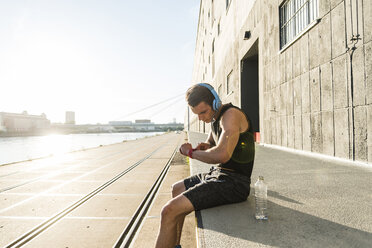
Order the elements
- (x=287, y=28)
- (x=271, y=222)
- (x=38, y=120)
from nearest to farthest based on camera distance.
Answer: (x=271, y=222)
(x=287, y=28)
(x=38, y=120)

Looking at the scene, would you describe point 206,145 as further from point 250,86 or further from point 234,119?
point 250,86

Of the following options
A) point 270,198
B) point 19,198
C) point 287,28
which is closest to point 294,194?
point 270,198

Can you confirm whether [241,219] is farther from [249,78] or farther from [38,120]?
Result: [38,120]

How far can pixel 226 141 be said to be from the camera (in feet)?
6.20

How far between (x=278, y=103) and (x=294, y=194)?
5.98 m

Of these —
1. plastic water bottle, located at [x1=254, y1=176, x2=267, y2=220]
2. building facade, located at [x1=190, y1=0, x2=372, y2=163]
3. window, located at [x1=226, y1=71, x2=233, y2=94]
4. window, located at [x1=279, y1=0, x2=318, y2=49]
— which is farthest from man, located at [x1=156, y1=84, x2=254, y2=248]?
window, located at [x1=226, y1=71, x2=233, y2=94]

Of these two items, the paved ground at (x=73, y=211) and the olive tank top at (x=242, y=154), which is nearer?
the olive tank top at (x=242, y=154)

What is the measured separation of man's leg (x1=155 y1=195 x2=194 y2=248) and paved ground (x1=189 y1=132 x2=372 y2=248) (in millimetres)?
226

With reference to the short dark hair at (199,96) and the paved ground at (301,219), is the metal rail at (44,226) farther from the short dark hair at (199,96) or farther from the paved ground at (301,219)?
the short dark hair at (199,96)

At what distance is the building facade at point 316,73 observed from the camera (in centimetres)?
427

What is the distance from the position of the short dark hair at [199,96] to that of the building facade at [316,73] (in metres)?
3.58

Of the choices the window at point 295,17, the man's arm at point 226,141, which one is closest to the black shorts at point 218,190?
the man's arm at point 226,141

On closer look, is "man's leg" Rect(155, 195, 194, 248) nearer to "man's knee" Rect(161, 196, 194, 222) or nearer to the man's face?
"man's knee" Rect(161, 196, 194, 222)

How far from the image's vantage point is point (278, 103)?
324 inches
